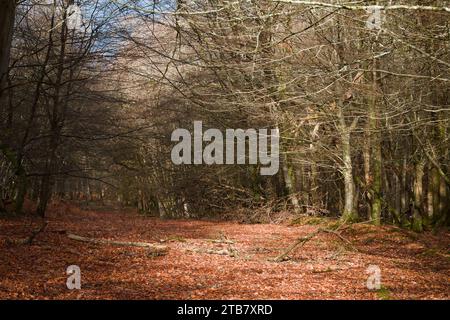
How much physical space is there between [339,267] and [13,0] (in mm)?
5859

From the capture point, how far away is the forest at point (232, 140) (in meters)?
Answer: 6.40

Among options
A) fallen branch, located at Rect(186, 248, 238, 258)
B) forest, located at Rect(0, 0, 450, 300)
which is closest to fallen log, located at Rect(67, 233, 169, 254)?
forest, located at Rect(0, 0, 450, 300)

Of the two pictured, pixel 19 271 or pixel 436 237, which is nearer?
pixel 19 271

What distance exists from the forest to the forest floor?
48 millimetres

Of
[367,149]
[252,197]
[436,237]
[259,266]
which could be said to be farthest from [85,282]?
[252,197]

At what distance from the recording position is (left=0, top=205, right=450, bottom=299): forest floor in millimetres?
5363

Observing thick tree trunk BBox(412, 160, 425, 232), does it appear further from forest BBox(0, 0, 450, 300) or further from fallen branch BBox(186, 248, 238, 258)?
fallen branch BBox(186, 248, 238, 258)

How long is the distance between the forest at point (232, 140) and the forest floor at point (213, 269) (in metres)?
0.05

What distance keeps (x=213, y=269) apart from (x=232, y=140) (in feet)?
45.1

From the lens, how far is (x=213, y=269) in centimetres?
707

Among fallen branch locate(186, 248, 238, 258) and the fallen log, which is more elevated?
the fallen log

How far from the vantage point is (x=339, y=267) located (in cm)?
754

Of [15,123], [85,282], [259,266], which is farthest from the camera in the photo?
[15,123]

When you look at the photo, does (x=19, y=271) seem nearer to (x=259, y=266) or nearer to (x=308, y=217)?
(x=259, y=266)
